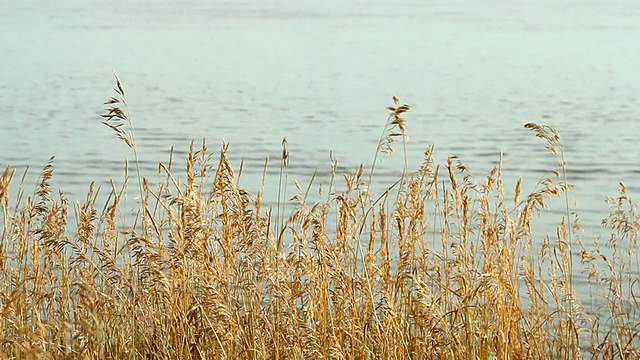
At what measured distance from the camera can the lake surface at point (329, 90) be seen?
12867 mm

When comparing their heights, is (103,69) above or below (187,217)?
above

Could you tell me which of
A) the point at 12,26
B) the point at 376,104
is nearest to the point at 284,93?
the point at 376,104

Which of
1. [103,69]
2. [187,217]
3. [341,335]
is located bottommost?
[341,335]

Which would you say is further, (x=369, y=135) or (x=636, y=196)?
(x=369, y=135)

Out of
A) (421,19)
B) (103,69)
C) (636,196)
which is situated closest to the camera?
(636,196)

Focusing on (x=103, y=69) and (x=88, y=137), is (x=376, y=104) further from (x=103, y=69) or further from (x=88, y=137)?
(x=103, y=69)

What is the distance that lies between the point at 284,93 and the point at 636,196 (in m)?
9.43

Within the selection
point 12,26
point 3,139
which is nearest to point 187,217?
point 3,139

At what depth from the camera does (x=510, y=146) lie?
1376 cm

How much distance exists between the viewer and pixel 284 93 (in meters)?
18.7

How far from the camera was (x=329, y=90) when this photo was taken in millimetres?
19312

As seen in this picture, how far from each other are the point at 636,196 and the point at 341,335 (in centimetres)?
704

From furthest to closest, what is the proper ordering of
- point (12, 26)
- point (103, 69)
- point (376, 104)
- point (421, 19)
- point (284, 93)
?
point (421, 19) → point (12, 26) → point (103, 69) → point (284, 93) → point (376, 104)

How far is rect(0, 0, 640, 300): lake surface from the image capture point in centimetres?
1287
